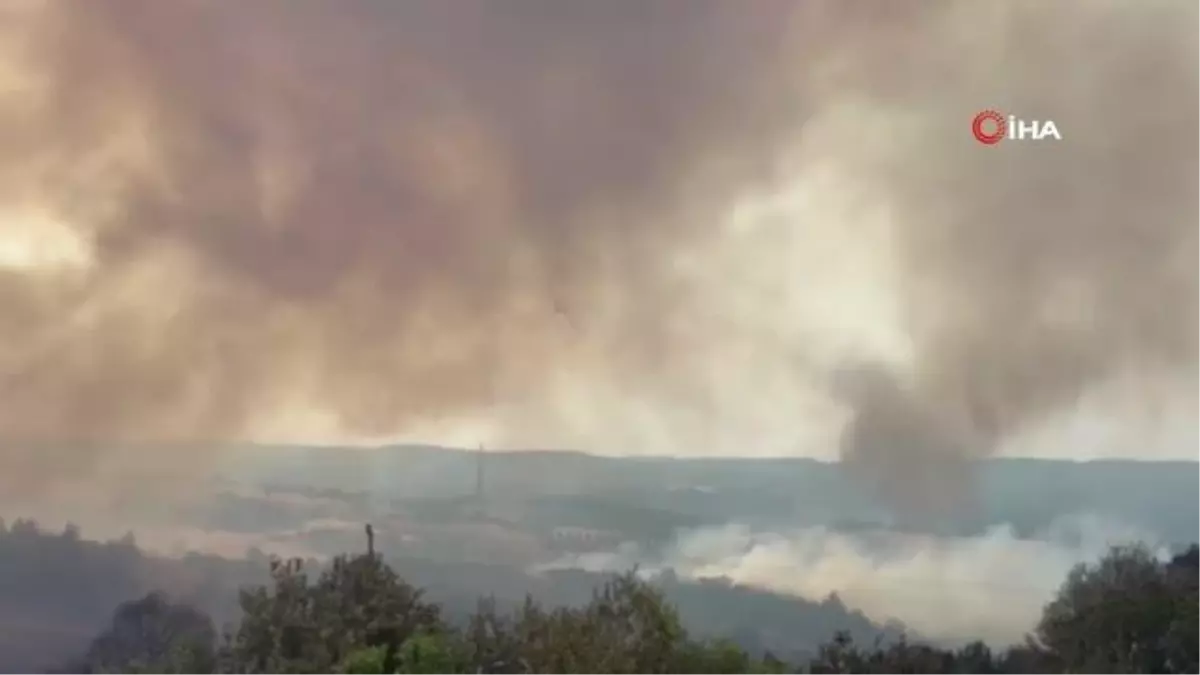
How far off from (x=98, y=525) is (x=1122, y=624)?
45.6ft

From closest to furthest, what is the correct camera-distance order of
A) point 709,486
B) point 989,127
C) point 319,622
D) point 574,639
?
point 574,639 < point 319,622 < point 989,127 < point 709,486

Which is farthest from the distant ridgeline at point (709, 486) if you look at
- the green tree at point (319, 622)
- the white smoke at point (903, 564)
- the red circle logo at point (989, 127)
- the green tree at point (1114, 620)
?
the green tree at point (319, 622)

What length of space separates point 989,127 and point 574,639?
29.5ft

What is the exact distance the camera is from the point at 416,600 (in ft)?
32.7

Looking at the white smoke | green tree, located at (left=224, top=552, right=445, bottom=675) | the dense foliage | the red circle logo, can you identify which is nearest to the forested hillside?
the white smoke

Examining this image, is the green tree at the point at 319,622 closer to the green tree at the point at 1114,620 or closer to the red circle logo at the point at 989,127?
the green tree at the point at 1114,620

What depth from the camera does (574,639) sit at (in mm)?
8047

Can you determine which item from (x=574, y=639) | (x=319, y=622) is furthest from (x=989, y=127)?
(x=319, y=622)

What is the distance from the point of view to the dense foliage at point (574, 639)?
821cm

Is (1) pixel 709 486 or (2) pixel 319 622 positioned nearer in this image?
(2) pixel 319 622

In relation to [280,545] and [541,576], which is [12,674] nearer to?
[280,545]

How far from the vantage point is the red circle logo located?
13328 mm

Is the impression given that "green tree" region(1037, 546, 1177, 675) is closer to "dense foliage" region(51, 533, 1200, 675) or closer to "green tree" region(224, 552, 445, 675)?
"dense foliage" region(51, 533, 1200, 675)

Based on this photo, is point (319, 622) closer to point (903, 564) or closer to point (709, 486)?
point (709, 486)
